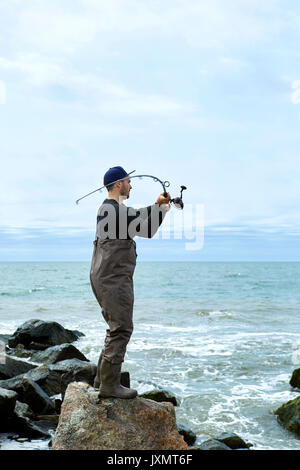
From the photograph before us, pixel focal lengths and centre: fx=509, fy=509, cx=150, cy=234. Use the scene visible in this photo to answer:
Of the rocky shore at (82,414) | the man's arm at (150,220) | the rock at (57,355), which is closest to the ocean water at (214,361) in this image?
the rocky shore at (82,414)

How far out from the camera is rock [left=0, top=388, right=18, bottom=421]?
7.02 meters

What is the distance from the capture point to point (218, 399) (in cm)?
1023

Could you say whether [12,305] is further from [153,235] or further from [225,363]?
[153,235]

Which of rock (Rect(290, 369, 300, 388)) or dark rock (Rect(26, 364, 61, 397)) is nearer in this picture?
dark rock (Rect(26, 364, 61, 397))

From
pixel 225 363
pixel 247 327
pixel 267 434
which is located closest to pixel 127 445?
pixel 267 434

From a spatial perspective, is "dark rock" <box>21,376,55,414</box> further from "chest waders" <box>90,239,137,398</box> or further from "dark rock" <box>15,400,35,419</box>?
"chest waders" <box>90,239,137,398</box>

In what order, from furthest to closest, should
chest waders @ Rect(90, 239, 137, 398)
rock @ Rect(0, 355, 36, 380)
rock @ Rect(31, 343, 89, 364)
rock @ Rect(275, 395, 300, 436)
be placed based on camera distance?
rock @ Rect(31, 343, 89, 364)
rock @ Rect(0, 355, 36, 380)
rock @ Rect(275, 395, 300, 436)
chest waders @ Rect(90, 239, 137, 398)

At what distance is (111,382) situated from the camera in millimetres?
5246

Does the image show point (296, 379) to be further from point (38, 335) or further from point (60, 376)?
point (38, 335)

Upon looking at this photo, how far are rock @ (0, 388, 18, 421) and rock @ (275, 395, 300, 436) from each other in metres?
4.64

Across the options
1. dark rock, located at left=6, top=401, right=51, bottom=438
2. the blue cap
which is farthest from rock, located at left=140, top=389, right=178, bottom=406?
the blue cap

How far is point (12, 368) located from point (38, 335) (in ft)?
16.3

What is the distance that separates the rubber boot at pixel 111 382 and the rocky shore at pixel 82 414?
0.36 feet

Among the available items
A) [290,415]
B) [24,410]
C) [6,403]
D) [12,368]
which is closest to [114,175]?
[6,403]
